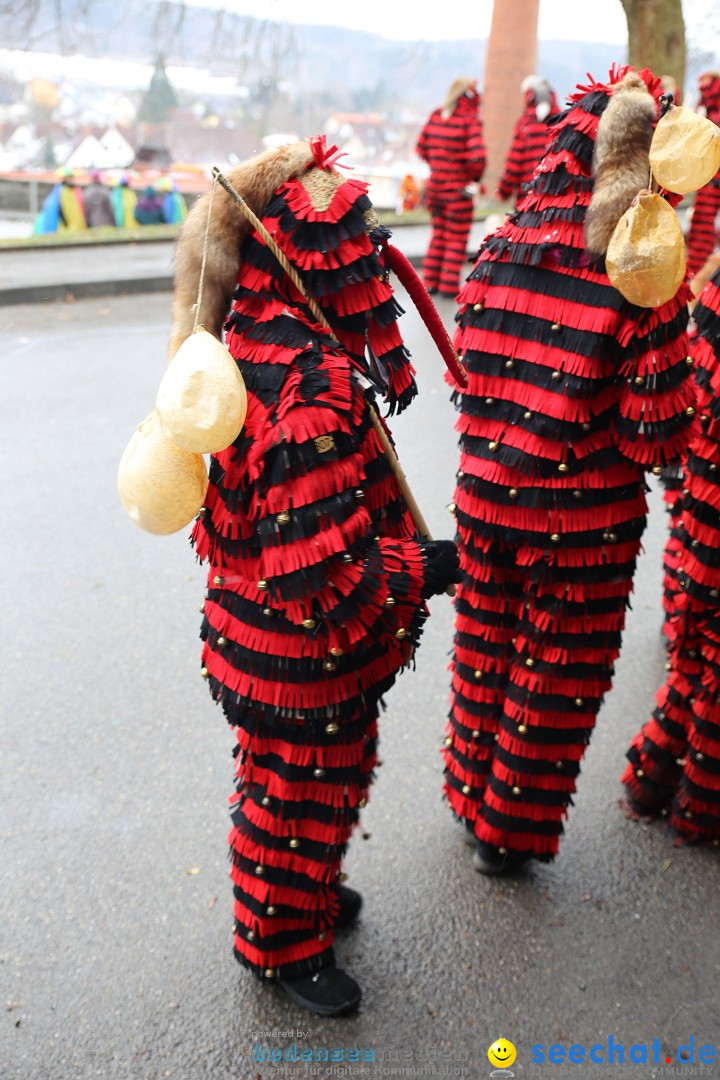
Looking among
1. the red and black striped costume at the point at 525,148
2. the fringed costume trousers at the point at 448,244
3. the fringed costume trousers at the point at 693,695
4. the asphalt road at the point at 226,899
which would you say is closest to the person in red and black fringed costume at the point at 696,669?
the fringed costume trousers at the point at 693,695

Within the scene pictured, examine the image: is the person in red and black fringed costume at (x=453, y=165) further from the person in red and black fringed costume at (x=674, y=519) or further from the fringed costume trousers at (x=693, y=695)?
the fringed costume trousers at (x=693, y=695)

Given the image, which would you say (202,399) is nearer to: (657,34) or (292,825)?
(292,825)

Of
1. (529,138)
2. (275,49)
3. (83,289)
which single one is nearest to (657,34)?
(529,138)

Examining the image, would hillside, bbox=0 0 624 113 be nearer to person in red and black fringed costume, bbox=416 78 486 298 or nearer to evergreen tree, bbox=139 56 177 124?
evergreen tree, bbox=139 56 177 124

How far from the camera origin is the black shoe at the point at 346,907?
261 centimetres

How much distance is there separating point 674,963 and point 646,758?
0.62 m

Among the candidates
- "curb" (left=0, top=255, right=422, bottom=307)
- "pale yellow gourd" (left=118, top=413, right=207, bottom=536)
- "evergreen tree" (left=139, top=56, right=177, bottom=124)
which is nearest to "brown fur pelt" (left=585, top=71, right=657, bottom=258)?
"pale yellow gourd" (left=118, top=413, right=207, bottom=536)

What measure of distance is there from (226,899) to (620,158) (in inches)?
79.4

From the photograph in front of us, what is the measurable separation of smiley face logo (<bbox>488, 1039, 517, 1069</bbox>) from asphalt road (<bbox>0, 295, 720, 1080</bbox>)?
0.07 ft

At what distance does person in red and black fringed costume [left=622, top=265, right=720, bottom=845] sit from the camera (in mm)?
2549

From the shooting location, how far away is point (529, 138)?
386 inches

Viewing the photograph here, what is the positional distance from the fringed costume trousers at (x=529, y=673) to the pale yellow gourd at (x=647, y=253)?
0.57 meters

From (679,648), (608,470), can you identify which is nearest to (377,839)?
(679,648)

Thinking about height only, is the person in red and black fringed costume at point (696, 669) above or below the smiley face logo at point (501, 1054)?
above
